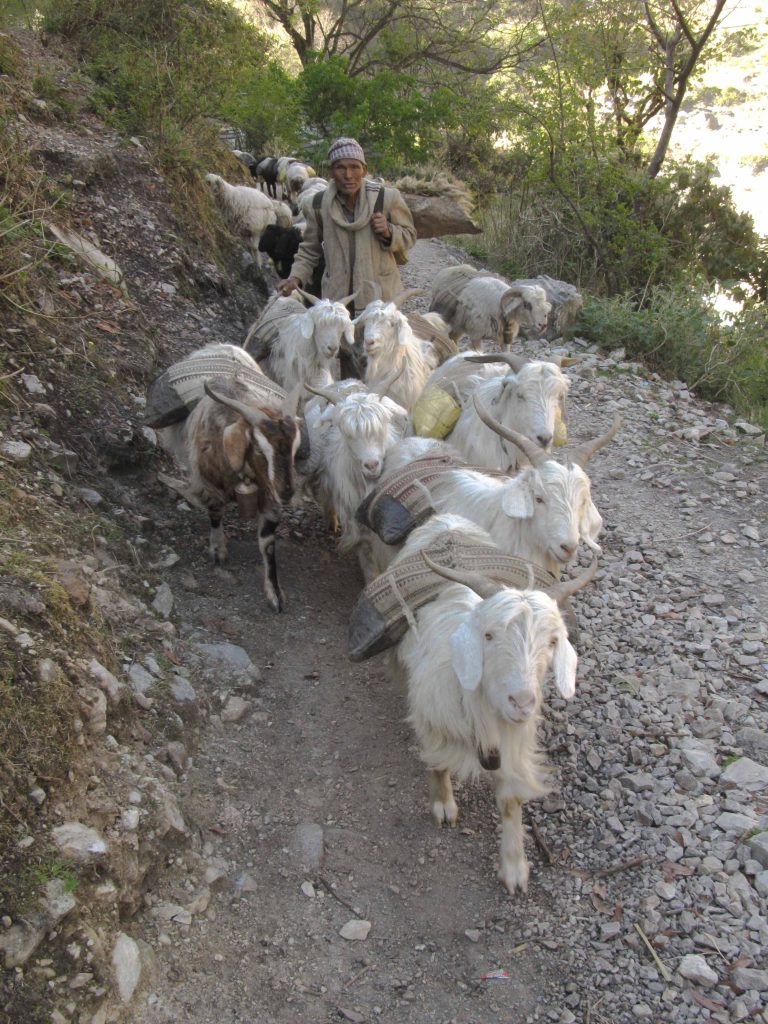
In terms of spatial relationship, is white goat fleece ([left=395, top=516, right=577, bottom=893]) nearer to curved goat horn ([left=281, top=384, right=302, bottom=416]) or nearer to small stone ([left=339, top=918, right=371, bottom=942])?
small stone ([left=339, top=918, right=371, bottom=942])

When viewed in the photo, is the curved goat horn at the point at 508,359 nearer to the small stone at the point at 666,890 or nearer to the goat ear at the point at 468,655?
the goat ear at the point at 468,655

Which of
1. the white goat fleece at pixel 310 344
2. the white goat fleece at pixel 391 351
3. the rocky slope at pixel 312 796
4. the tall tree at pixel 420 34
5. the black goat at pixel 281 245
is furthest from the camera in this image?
the tall tree at pixel 420 34

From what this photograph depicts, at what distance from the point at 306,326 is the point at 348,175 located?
125 centimetres

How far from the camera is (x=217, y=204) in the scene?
9.73 meters

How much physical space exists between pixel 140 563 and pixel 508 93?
14111 millimetres

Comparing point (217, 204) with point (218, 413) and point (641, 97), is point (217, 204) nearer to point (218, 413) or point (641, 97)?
point (218, 413)

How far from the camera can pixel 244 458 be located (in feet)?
14.7

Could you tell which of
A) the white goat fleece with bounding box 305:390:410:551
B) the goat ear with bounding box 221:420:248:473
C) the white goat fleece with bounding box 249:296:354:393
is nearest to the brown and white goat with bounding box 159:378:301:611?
the goat ear with bounding box 221:420:248:473

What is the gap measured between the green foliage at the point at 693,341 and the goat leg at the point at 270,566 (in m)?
5.35

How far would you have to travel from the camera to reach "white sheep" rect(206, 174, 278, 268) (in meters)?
9.77

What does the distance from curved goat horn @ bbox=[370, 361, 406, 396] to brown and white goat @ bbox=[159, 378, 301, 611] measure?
714 millimetres

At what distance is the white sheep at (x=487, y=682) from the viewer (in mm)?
2812

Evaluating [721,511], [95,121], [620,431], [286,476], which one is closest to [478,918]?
[286,476]

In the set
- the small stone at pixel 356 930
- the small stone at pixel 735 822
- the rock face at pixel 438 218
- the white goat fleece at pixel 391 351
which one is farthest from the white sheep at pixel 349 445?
the rock face at pixel 438 218
